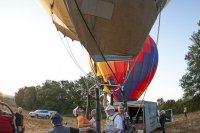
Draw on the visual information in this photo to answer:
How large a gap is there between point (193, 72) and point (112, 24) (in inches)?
2063

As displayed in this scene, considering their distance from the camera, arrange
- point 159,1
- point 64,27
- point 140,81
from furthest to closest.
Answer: point 140,81
point 64,27
point 159,1

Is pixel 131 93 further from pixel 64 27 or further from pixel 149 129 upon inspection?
pixel 64 27

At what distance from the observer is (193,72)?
197 feet

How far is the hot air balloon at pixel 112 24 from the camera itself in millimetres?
9391

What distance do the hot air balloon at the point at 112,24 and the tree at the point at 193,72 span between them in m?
49.7

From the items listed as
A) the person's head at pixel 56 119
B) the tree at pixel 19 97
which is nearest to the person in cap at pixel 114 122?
the person's head at pixel 56 119

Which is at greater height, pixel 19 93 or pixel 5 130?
pixel 19 93

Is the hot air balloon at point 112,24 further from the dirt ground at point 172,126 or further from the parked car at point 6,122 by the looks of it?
the dirt ground at point 172,126

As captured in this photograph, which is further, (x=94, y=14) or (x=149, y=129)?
(x=149, y=129)

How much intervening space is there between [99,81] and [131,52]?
1.69 metres

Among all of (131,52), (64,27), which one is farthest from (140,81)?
(131,52)

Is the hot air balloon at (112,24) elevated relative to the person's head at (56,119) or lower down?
elevated

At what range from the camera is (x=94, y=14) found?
9.61 metres

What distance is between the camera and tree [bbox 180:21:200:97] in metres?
58.7
